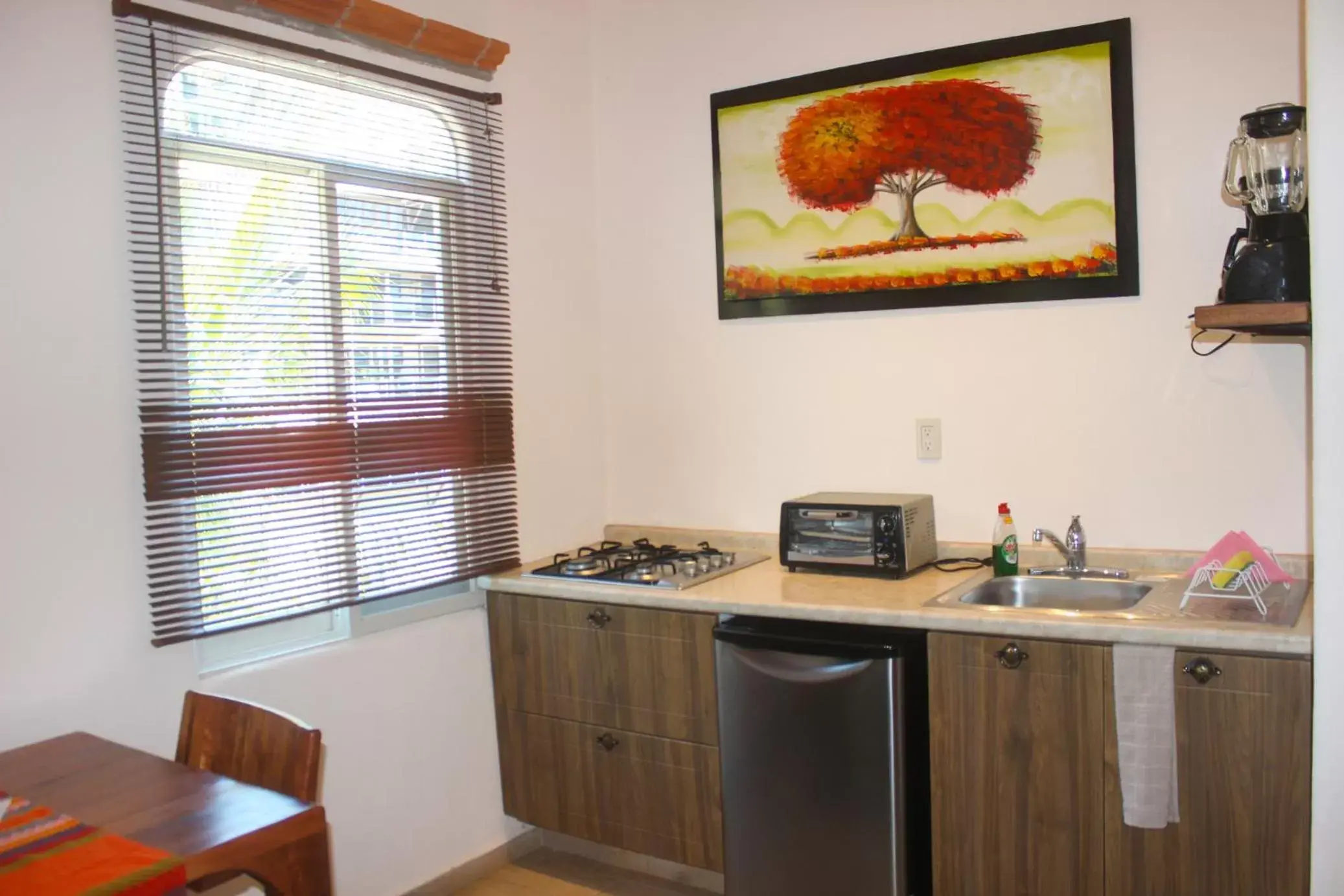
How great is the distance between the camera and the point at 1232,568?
2389 mm

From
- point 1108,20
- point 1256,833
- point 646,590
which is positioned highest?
point 1108,20

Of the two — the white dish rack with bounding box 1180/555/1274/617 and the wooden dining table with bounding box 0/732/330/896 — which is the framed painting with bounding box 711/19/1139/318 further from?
the wooden dining table with bounding box 0/732/330/896

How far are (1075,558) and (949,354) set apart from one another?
668mm

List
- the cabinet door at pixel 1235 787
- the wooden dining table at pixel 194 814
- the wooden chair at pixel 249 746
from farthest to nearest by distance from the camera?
the cabinet door at pixel 1235 787, the wooden chair at pixel 249 746, the wooden dining table at pixel 194 814

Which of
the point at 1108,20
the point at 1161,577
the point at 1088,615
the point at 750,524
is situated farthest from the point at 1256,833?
the point at 1108,20

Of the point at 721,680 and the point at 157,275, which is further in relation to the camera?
the point at 721,680

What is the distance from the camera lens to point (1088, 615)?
2.24m

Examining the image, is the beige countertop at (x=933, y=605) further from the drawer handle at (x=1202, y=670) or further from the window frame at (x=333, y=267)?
the window frame at (x=333, y=267)

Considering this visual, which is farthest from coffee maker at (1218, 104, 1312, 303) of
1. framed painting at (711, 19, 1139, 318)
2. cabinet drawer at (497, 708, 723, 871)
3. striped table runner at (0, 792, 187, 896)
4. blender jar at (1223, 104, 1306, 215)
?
striped table runner at (0, 792, 187, 896)

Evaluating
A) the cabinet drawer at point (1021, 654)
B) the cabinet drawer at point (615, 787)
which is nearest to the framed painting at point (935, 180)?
the cabinet drawer at point (1021, 654)

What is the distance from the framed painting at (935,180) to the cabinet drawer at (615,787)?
1.38 metres

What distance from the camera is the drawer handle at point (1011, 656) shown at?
7.47 feet

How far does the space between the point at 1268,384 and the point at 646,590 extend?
1.65 m

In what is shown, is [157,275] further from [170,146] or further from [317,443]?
[317,443]
